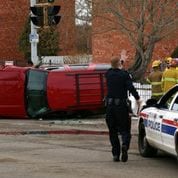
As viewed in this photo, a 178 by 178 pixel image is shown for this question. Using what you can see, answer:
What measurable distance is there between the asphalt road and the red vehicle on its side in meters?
1.36

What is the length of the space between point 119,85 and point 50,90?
Answer: 7560 mm

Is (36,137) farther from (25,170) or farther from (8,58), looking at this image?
(8,58)

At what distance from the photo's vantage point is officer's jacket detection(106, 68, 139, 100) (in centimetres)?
1049

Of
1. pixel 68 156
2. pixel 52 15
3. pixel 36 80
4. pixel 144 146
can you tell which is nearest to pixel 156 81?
pixel 144 146

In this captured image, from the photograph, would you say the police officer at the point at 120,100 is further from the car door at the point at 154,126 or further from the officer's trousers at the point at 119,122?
the car door at the point at 154,126

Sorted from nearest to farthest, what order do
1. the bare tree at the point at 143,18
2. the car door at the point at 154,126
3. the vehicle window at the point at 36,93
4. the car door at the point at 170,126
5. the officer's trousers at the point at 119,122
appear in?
the car door at the point at 170,126 < the car door at the point at 154,126 < the officer's trousers at the point at 119,122 < the vehicle window at the point at 36,93 < the bare tree at the point at 143,18

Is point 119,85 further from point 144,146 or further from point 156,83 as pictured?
point 156,83

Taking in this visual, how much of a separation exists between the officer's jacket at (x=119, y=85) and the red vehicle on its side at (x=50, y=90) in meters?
7.27

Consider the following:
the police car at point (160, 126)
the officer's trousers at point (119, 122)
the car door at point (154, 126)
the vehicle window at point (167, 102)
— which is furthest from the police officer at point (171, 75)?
the officer's trousers at point (119, 122)

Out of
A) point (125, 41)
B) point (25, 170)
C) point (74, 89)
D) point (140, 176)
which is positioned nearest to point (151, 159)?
point (140, 176)

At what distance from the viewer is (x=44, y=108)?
18172 millimetres

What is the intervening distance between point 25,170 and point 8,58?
160 feet

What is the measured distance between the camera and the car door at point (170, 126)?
934cm

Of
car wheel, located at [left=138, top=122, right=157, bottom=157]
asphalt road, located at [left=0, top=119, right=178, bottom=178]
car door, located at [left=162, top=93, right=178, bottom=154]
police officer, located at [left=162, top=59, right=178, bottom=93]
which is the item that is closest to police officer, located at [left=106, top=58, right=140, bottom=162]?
asphalt road, located at [left=0, top=119, right=178, bottom=178]
